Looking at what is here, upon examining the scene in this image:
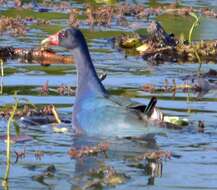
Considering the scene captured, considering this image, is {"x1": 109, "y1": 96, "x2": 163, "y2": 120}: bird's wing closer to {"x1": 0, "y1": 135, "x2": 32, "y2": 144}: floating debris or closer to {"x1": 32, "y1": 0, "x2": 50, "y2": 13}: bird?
{"x1": 0, "y1": 135, "x2": 32, "y2": 144}: floating debris

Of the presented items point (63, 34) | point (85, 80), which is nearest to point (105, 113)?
point (85, 80)

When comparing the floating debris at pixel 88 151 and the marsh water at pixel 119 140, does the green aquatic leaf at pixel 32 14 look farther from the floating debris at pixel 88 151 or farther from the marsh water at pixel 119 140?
the floating debris at pixel 88 151

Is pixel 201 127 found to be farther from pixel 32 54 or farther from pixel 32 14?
pixel 32 14

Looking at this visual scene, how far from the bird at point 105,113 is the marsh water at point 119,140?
18 centimetres

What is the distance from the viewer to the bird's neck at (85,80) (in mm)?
11078

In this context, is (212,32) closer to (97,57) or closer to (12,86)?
(97,57)

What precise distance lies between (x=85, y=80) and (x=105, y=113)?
1.98 ft

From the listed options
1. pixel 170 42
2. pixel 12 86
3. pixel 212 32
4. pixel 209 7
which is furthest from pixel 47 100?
pixel 209 7

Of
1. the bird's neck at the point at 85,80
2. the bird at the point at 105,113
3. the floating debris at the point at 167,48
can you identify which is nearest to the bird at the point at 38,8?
the floating debris at the point at 167,48

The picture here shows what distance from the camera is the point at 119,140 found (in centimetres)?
1077

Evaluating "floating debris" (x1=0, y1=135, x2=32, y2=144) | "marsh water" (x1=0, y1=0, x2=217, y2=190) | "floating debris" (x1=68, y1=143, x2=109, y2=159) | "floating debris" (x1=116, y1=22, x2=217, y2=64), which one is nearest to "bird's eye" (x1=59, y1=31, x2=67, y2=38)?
"marsh water" (x1=0, y1=0, x2=217, y2=190)

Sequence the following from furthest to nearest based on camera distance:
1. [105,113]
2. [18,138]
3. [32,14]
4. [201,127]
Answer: [32,14]
[201,127]
[105,113]
[18,138]

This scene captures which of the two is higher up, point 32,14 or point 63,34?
point 63,34

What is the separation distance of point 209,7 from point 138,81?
8749 mm
